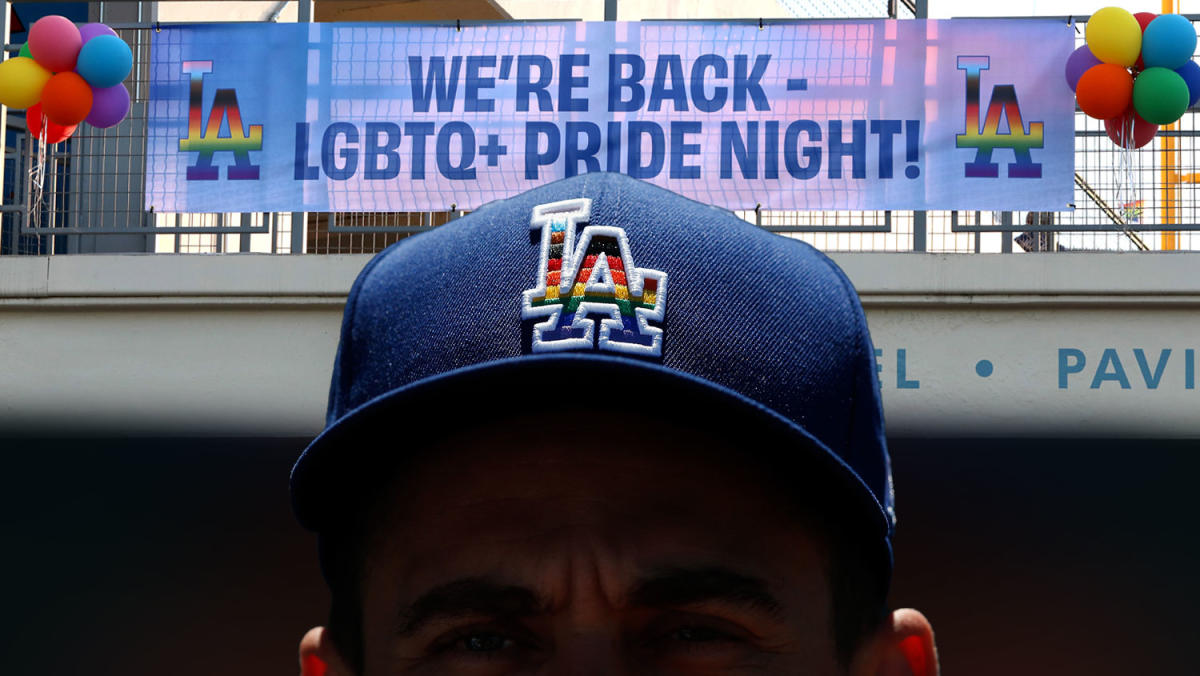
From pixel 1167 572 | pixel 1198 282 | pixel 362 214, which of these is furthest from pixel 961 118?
pixel 362 214

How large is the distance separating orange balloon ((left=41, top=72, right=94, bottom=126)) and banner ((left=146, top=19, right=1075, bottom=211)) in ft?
1.24

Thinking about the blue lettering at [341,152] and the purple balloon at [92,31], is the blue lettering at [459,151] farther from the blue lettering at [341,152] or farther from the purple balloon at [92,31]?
the purple balloon at [92,31]

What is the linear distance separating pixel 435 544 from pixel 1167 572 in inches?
250

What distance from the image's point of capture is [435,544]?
5.87ft

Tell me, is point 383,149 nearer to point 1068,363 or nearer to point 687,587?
point 1068,363

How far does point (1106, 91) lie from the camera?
306 inches

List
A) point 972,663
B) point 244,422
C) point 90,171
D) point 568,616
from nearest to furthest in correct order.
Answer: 1. point 568,616
2. point 972,663
3. point 244,422
4. point 90,171

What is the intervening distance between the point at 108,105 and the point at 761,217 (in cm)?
374

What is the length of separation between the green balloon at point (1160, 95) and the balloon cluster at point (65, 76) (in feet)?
18.0

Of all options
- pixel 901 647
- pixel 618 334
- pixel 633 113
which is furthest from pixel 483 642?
pixel 633 113

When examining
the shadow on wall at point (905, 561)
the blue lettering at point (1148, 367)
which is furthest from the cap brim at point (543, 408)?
the blue lettering at point (1148, 367)

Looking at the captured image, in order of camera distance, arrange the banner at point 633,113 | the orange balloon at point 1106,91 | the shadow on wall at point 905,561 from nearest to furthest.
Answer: the shadow on wall at point 905,561
the orange balloon at point 1106,91
the banner at point 633,113

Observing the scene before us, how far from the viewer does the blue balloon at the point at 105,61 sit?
820 cm

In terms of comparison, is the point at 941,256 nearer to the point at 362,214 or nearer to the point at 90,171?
the point at 362,214
